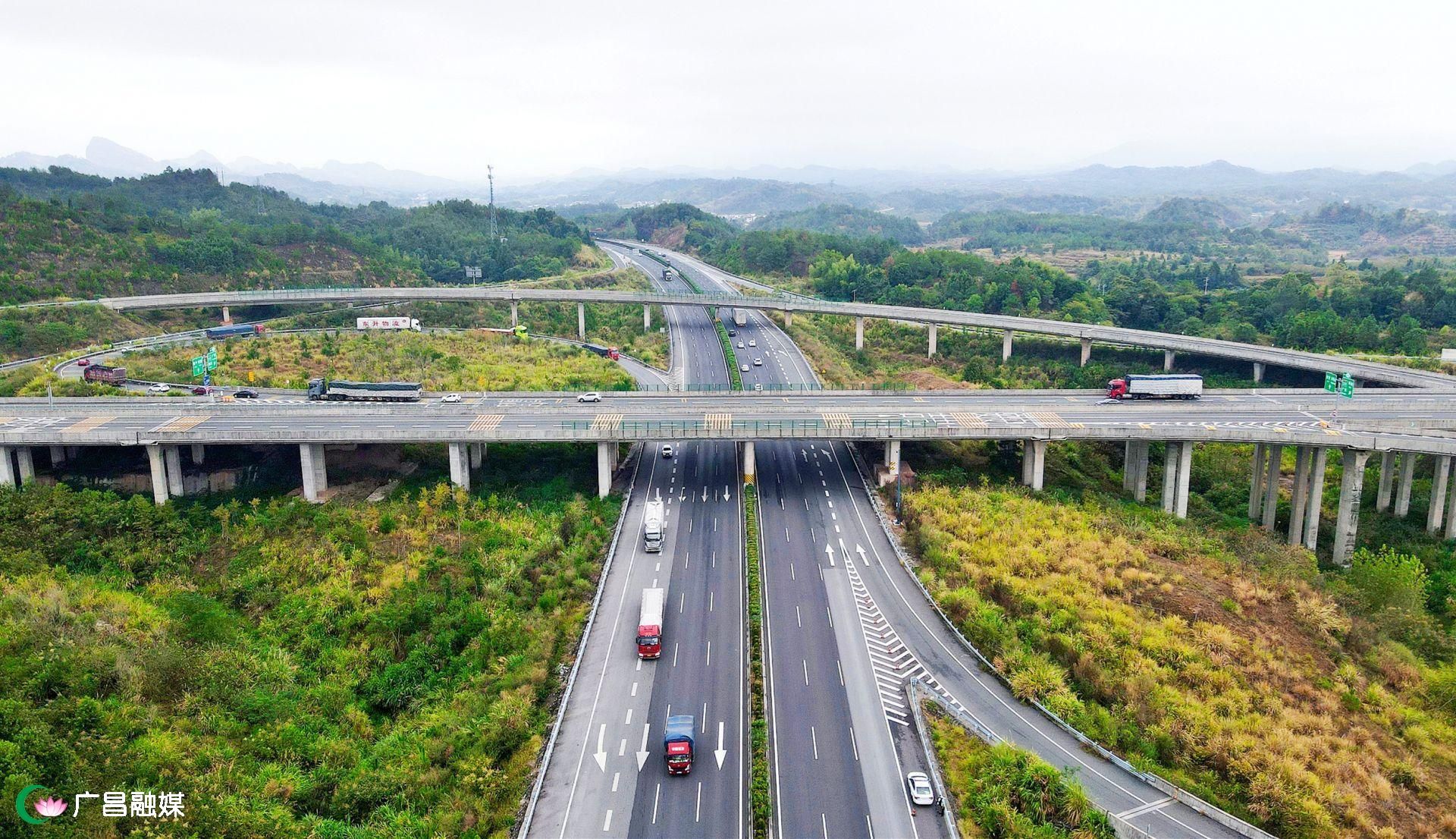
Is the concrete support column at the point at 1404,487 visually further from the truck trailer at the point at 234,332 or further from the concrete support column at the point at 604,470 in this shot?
the truck trailer at the point at 234,332

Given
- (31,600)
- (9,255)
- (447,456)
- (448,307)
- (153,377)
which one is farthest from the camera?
(448,307)

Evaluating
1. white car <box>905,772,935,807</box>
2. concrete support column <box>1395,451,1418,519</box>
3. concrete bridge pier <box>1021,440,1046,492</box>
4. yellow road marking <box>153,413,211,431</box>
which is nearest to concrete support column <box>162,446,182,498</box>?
yellow road marking <box>153,413,211,431</box>

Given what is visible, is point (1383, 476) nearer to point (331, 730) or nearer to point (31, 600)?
point (331, 730)

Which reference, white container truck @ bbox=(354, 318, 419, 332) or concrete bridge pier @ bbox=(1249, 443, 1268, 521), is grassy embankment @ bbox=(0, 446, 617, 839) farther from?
white container truck @ bbox=(354, 318, 419, 332)

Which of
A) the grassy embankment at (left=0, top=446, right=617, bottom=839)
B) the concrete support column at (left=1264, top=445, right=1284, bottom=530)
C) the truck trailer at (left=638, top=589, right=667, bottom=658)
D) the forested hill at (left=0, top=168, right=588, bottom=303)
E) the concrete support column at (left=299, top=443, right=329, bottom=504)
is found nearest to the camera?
the grassy embankment at (left=0, top=446, right=617, bottom=839)

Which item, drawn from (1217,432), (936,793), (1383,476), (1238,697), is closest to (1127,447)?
(1217,432)

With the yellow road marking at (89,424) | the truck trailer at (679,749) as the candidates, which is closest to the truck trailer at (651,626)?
the truck trailer at (679,749)

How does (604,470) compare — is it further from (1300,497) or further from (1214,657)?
(1300,497)
